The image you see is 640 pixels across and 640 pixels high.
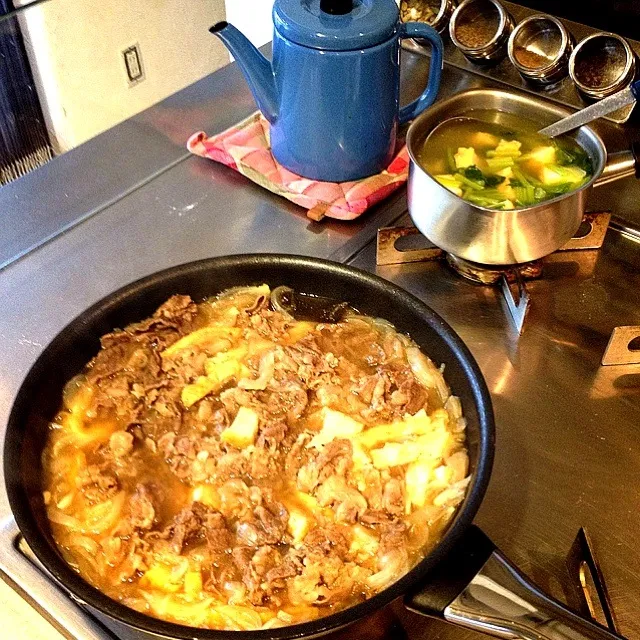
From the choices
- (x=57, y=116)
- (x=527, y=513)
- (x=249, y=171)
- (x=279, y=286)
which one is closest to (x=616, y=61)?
(x=249, y=171)

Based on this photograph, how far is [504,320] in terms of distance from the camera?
1265mm

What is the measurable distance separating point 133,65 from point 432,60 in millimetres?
1606

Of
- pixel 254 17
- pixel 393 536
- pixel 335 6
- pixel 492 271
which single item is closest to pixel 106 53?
pixel 254 17

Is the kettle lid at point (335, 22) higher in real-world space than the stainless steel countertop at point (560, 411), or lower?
higher

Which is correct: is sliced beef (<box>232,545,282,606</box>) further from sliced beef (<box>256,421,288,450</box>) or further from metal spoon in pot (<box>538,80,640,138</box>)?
metal spoon in pot (<box>538,80,640,138</box>)

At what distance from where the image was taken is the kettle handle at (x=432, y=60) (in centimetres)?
135

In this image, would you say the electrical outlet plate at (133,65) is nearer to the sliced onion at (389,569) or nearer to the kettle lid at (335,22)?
the kettle lid at (335,22)

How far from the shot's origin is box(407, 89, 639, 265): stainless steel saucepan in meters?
1.14

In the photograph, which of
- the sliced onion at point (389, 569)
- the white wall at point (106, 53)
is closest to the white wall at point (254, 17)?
the white wall at point (106, 53)

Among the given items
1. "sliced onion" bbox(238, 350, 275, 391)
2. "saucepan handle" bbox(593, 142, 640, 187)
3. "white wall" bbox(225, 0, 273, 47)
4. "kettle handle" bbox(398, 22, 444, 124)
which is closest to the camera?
"sliced onion" bbox(238, 350, 275, 391)

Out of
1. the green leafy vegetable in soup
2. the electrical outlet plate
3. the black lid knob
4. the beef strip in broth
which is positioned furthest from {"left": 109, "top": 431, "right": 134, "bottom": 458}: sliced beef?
the electrical outlet plate

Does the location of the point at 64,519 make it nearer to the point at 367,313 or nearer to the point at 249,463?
the point at 249,463

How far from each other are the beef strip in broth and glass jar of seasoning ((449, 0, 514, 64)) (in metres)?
0.95

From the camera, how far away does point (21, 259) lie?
1345mm
